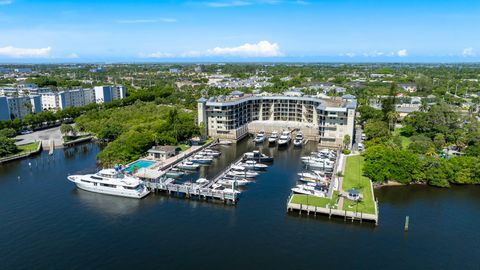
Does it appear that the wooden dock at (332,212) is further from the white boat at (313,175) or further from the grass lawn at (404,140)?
the grass lawn at (404,140)

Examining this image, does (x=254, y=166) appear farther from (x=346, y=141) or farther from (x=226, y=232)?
(x=226, y=232)

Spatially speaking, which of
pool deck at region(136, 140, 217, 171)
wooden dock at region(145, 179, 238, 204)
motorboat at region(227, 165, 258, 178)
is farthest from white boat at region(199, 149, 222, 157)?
wooden dock at region(145, 179, 238, 204)

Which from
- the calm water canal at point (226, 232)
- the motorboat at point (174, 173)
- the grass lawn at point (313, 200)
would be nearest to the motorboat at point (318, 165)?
the calm water canal at point (226, 232)

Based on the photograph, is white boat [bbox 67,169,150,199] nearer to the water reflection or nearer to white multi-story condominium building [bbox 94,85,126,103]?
the water reflection

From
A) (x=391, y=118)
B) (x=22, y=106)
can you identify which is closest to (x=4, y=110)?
(x=22, y=106)

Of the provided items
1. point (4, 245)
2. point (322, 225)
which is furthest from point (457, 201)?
point (4, 245)

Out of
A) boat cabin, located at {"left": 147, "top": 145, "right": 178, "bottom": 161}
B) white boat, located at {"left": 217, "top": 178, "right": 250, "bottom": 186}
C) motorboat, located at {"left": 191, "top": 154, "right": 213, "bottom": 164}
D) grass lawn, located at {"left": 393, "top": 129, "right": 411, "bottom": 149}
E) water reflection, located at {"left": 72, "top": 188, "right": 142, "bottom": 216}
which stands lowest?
water reflection, located at {"left": 72, "top": 188, "right": 142, "bottom": 216}
